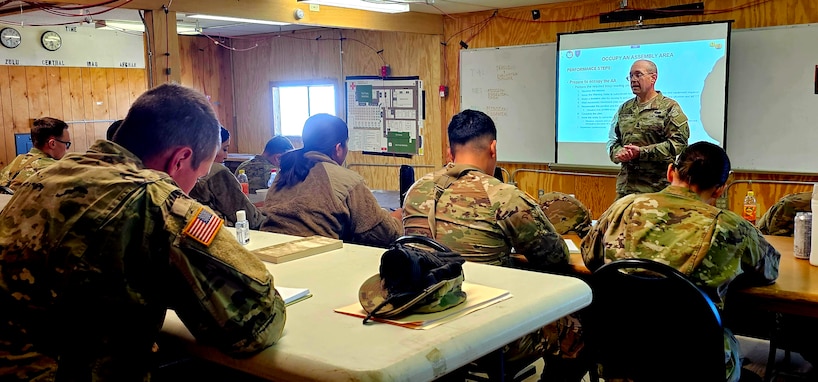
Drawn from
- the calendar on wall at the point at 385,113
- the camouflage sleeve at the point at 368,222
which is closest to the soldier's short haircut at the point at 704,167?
the camouflage sleeve at the point at 368,222

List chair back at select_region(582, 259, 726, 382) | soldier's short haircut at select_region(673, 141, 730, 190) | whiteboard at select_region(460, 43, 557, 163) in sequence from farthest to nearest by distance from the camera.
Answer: whiteboard at select_region(460, 43, 557, 163) → soldier's short haircut at select_region(673, 141, 730, 190) → chair back at select_region(582, 259, 726, 382)

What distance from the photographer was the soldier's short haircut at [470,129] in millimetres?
2869

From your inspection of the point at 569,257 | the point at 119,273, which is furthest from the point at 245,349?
the point at 569,257

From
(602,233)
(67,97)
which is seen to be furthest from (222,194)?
(67,97)

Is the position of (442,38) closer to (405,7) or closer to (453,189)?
(405,7)

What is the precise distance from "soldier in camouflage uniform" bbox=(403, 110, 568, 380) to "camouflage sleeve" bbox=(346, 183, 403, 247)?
23 centimetres

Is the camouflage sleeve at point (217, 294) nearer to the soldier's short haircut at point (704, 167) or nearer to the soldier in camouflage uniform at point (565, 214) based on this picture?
the soldier's short haircut at point (704, 167)

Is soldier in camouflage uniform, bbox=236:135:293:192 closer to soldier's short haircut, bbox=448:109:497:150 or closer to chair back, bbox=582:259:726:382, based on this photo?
soldier's short haircut, bbox=448:109:497:150

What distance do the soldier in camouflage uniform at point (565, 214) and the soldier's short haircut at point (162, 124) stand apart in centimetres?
222

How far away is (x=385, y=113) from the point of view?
26.5 feet

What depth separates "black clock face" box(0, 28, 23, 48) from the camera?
23.5ft

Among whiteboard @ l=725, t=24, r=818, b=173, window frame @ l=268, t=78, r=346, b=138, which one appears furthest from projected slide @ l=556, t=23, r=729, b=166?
window frame @ l=268, t=78, r=346, b=138

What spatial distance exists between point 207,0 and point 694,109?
12.9ft

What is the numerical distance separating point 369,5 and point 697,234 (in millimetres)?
4281
